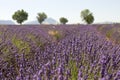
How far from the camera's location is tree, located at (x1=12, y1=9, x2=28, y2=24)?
41750mm

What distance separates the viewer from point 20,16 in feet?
139

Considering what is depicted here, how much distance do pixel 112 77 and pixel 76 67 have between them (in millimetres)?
969

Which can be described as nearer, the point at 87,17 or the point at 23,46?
the point at 23,46

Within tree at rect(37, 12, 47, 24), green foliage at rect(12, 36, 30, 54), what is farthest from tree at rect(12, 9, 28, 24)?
green foliage at rect(12, 36, 30, 54)

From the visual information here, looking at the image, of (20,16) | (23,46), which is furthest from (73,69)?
(20,16)

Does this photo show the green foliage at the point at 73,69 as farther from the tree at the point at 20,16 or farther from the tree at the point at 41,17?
the tree at the point at 41,17

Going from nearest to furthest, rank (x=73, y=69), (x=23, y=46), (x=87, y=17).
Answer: (x=73, y=69), (x=23, y=46), (x=87, y=17)

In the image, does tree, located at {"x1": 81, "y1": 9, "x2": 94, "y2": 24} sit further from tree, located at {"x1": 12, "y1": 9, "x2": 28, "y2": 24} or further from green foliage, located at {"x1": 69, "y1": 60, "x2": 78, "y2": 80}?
green foliage, located at {"x1": 69, "y1": 60, "x2": 78, "y2": 80}

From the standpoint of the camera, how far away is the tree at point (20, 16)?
4175 centimetres

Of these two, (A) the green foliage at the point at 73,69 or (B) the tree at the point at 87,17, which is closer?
(A) the green foliage at the point at 73,69

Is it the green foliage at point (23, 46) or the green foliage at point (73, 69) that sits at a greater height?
the green foliage at point (23, 46)

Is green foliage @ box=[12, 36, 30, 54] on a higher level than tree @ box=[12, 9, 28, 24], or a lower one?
higher

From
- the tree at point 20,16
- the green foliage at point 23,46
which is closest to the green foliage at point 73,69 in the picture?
the green foliage at point 23,46

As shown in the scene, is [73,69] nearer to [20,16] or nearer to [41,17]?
[20,16]
